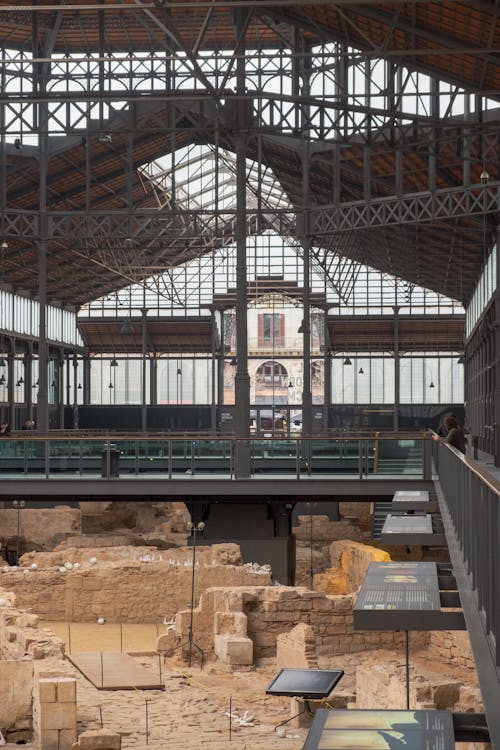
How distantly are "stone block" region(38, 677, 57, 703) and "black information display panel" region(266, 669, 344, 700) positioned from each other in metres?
2.84

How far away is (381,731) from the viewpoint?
5344mm

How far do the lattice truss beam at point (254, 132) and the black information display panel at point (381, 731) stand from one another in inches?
562

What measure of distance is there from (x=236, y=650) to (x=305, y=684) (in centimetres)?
480

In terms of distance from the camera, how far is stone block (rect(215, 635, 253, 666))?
2023 cm

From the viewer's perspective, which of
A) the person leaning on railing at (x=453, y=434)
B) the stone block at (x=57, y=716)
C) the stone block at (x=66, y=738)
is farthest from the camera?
the person leaning on railing at (x=453, y=434)

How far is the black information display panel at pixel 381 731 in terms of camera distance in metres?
5.12

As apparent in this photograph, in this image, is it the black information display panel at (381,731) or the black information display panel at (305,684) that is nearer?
the black information display panel at (381,731)

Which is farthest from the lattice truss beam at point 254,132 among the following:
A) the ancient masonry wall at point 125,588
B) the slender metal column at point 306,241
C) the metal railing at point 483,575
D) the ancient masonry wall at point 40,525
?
the metal railing at point 483,575

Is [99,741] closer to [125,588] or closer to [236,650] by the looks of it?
[236,650]

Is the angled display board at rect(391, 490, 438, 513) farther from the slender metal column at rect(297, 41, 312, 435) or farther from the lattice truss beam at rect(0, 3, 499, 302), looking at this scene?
the slender metal column at rect(297, 41, 312, 435)

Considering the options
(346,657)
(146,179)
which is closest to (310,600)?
(346,657)

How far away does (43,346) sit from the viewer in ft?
105

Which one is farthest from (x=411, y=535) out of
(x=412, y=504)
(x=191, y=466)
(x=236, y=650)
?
(x=191, y=466)

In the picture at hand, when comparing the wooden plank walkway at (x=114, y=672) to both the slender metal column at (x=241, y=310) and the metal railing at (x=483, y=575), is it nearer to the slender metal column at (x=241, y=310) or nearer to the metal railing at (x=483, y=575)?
the slender metal column at (x=241, y=310)
